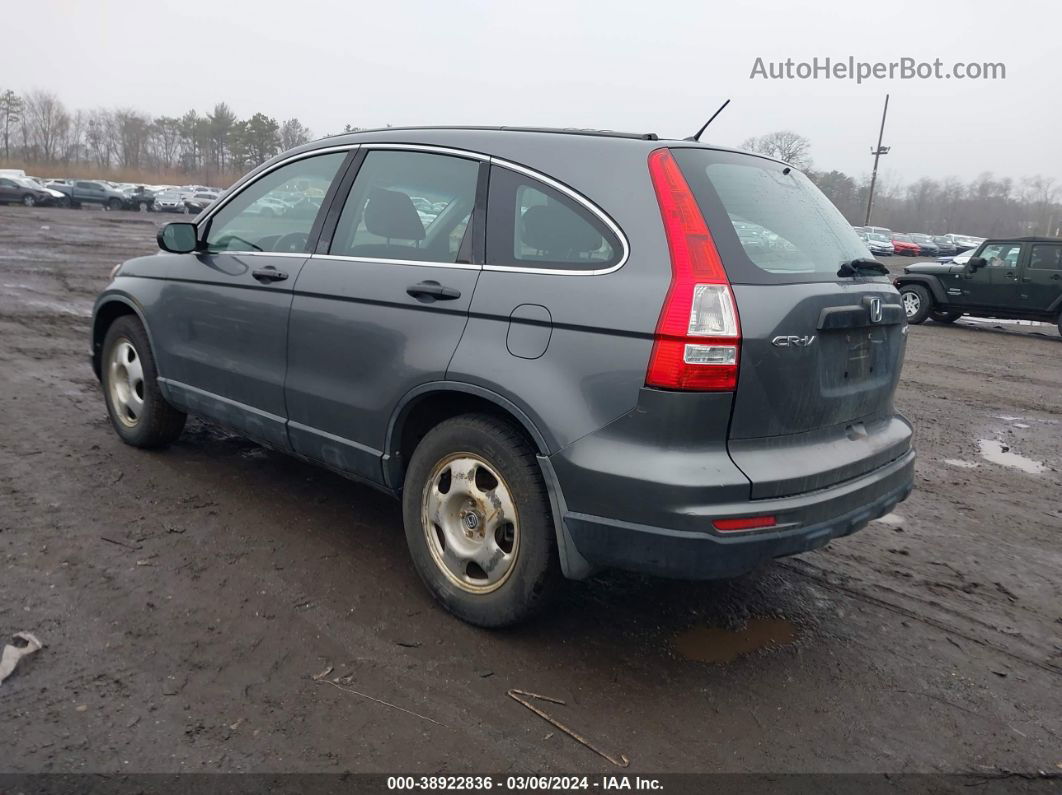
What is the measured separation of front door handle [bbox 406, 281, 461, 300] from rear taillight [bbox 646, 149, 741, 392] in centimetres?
87

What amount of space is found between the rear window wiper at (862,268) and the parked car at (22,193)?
45396 mm

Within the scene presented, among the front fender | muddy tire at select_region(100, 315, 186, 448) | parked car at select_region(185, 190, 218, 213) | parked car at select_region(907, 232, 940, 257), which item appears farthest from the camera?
parked car at select_region(907, 232, 940, 257)

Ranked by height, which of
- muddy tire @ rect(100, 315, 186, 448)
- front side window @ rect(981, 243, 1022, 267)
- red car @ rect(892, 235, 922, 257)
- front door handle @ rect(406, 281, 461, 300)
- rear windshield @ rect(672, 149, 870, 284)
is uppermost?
red car @ rect(892, 235, 922, 257)

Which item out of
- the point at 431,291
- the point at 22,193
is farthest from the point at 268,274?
the point at 22,193

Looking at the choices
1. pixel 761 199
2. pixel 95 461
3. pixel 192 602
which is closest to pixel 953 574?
pixel 761 199

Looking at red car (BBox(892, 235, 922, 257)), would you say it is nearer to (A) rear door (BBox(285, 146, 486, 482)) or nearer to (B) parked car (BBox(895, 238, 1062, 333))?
(B) parked car (BBox(895, 238, 1062, 333))

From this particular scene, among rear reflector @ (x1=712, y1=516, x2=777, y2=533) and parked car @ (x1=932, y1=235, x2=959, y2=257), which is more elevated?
parked car @ (x1=932, y1=235, x2=959, y2=257)

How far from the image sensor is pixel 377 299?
3.37 meters

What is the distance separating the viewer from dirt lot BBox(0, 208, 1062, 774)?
2.54m

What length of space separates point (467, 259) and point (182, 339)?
2052mm

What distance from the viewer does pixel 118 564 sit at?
3.50 m

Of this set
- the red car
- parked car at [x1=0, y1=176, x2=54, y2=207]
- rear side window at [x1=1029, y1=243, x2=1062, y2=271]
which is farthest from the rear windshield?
the red car

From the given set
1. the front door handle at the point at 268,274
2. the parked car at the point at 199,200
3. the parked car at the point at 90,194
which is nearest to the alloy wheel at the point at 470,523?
the front door handle at the point at 268,274

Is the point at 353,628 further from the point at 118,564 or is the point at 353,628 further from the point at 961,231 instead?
the point at 961,231
